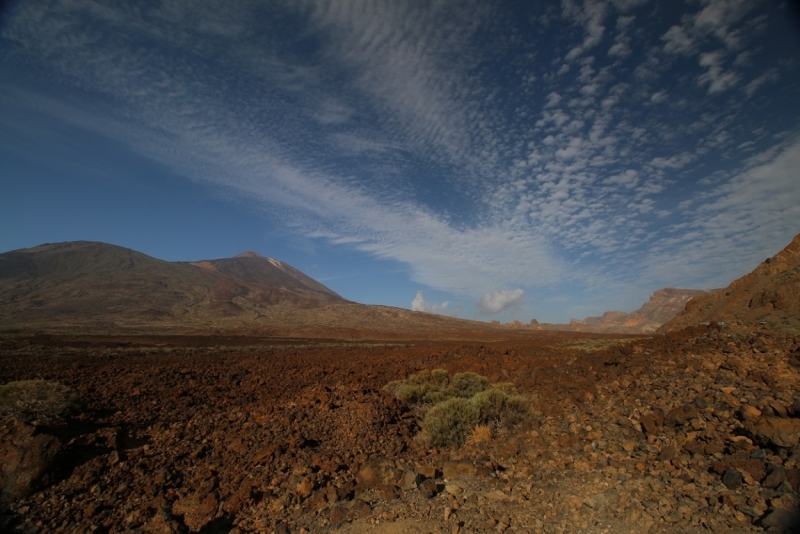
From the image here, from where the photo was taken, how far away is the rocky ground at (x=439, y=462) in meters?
4.17

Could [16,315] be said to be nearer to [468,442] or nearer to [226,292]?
[226,292]

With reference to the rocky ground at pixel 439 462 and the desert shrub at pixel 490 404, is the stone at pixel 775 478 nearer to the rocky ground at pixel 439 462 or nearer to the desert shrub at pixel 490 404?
the rocky ground at pixel 439 462

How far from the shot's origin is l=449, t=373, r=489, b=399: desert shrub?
9.43 m

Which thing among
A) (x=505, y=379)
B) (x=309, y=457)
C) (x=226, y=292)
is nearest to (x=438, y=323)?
(x=226, y=292)

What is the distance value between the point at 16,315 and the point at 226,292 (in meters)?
35.6

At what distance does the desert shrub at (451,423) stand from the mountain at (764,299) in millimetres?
8171

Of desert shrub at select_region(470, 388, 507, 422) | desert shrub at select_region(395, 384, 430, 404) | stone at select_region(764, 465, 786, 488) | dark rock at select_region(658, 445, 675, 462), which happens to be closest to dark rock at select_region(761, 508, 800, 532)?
stone at select_region(764, 465, 786, 488)

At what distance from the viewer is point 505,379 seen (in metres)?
10.8

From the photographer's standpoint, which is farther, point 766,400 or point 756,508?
point 766,400

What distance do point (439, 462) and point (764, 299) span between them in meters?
13.4

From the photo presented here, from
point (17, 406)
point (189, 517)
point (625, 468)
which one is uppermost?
point (17, 406)

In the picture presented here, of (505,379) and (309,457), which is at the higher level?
(505,379)

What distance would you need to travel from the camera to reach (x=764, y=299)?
12.6 metres

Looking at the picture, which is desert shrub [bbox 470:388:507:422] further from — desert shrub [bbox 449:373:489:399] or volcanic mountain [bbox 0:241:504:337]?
volcanic mountain [bbox 0:241:504:337]
